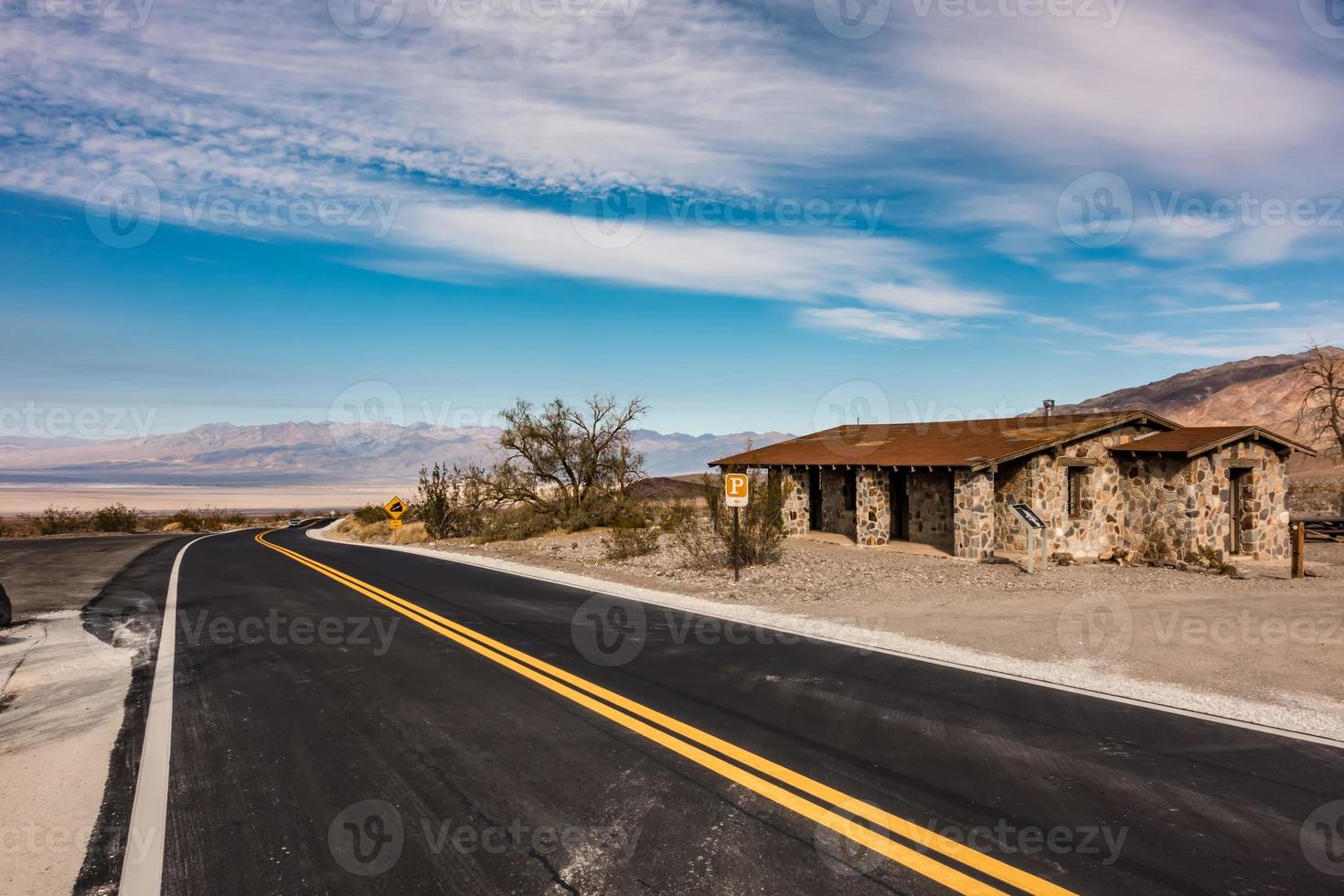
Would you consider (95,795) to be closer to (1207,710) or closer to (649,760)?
(649,760)

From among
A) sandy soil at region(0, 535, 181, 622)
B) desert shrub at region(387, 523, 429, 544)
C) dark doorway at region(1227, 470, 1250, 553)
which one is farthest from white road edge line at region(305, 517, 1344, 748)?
dark doorway at region(1227, 470, 1250, 553)

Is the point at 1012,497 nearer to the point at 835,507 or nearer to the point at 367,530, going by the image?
the point at 835,507

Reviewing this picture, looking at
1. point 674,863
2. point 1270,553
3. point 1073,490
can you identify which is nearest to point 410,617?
point 674,863

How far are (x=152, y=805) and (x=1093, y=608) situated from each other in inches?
494

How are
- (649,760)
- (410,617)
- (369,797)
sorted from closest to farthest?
1. (369,797)
2. (649,760)
3. (410,617)

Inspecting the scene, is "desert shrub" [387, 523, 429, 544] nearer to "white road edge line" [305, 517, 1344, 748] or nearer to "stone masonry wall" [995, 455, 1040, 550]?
"white road edge line" [305, 517, 1344, 748]

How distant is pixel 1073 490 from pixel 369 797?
20283 millimetres

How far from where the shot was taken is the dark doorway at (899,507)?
24141 mm

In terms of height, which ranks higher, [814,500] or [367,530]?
[814,500]

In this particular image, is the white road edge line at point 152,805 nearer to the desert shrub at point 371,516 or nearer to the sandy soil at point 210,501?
the desert shrub at point 371,516

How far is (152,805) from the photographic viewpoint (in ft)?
15.7

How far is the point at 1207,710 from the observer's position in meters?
6.60

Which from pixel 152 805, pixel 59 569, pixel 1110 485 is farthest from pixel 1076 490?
pixel 59 569

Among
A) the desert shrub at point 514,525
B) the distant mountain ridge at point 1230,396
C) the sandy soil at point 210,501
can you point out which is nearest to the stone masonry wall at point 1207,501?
the desert shrub at point 514,525
